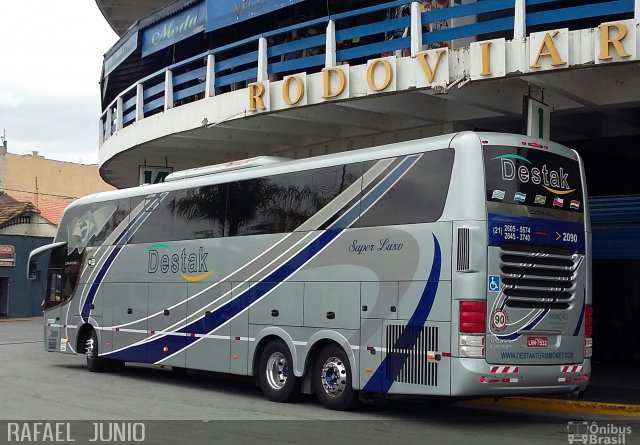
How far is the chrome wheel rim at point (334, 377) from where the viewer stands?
12836 mm

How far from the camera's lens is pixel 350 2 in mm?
21234

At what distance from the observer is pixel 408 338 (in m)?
11.8

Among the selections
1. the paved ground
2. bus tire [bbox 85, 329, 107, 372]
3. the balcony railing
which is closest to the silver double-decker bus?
the paved ground

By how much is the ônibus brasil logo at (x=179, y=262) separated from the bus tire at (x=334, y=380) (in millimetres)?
3189

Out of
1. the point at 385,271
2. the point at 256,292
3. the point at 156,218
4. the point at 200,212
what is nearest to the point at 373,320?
the point at 385,271

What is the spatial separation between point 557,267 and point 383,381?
2.78 m

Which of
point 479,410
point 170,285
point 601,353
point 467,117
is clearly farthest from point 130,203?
point 601,353

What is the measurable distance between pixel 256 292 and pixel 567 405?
16.9 feet

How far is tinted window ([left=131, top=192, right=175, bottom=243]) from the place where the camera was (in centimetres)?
1667

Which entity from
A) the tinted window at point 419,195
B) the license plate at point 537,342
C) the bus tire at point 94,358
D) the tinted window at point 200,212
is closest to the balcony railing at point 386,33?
the tinted window at point 200,212

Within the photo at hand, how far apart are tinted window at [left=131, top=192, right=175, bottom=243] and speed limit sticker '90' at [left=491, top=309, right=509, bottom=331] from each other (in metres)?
7.38

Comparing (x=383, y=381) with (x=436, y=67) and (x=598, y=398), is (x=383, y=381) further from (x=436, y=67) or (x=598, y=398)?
(x=436, y=67)

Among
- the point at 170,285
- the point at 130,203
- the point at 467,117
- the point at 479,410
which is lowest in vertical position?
the point at 479,410

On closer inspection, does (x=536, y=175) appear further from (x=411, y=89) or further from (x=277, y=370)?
(x=277, y=370)
